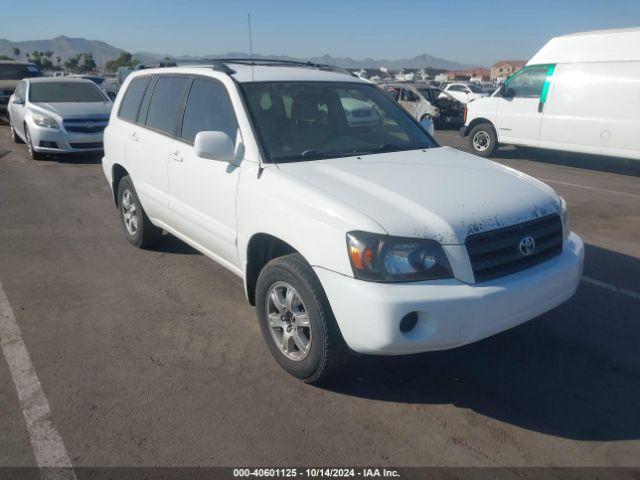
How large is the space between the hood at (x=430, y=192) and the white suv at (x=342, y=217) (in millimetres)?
11

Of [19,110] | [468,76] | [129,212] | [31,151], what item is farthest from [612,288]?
[468,76]

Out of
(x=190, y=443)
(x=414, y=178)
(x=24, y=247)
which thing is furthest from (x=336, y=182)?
(x=24, y=247)

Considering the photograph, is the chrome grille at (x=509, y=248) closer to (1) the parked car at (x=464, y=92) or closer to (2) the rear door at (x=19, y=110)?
(2) the rear door at (x=19, y=110)

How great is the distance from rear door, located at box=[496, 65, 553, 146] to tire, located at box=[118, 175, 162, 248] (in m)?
9.11

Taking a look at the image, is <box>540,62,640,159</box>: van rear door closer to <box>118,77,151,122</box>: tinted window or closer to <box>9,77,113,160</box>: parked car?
<box>118,77,151,122</box>: tinted window

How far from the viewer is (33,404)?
3.20 m

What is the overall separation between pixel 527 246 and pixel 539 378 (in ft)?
Result: 2.94

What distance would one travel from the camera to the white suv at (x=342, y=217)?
288 centimetres

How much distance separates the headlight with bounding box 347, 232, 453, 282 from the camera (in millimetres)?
2863

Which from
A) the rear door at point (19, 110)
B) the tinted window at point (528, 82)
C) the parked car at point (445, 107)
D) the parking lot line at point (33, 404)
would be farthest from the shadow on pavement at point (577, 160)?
the parking lot line at point (33, 404)

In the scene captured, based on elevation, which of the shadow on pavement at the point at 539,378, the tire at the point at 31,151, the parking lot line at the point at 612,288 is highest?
the tire at the point at 31,151

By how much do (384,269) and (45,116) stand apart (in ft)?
33.9

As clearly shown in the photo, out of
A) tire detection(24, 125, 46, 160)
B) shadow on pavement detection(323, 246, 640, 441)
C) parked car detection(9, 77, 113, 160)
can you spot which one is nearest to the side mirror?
shadow on pavement detection(323, 246, 640, 441)

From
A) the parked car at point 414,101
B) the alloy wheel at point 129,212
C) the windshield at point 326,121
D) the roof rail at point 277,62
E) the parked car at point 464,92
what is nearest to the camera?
the windshield at point 326,121
